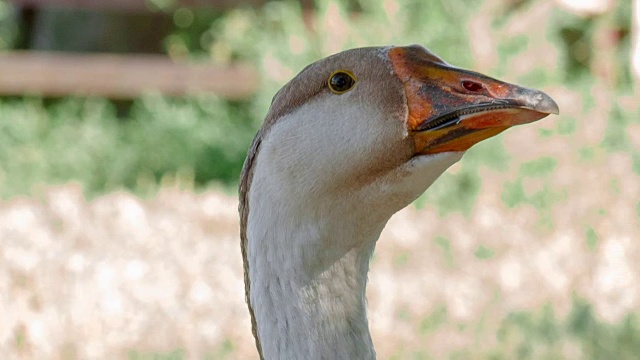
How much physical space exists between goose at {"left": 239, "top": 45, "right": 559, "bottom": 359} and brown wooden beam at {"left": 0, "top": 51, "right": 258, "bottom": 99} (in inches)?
210

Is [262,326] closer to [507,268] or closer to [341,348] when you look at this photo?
[341,348]

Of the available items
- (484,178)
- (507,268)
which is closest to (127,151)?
(484,178)

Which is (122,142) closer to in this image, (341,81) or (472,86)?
(341,81)

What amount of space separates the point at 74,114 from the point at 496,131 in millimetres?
6195

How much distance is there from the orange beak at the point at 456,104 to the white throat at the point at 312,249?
9 cm

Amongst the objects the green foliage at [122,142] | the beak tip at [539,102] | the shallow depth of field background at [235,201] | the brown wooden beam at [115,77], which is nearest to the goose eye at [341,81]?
the beak tip at [539,102]

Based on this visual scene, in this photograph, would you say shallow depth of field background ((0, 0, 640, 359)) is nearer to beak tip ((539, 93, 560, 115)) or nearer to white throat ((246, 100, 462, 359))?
white throat ((246, 100, 462, 359))

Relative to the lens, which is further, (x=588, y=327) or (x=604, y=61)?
(x=604, y=61)

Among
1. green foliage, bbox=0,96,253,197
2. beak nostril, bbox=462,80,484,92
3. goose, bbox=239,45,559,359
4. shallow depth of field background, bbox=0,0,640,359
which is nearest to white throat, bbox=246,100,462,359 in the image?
goose, bbox=239,45,559,359

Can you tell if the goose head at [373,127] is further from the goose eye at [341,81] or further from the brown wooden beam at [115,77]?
the brown wooden beam at [115,77]

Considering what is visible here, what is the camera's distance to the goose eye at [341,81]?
2117mm

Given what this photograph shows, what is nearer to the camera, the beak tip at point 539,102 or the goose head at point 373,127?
the beak tip at point 539,102

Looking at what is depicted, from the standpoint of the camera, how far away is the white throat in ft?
6.89

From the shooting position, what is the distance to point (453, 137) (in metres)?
1.99
